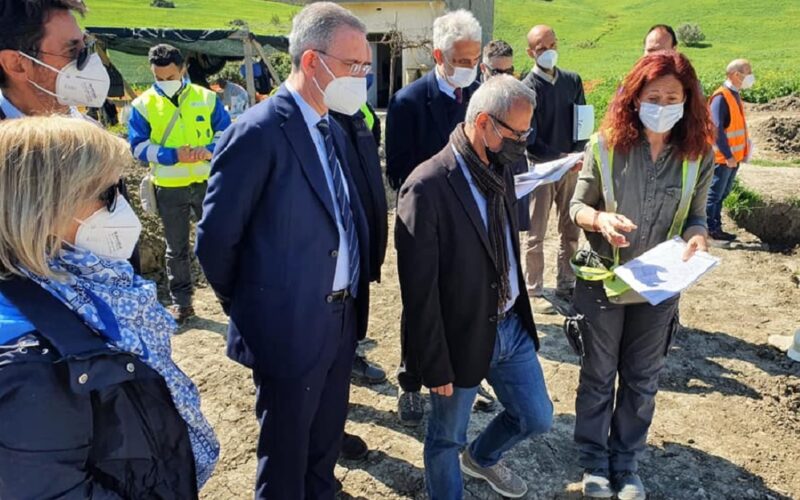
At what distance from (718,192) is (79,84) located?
267 inches

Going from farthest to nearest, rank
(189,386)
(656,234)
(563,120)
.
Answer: (563,120), (656,234), (189,386)

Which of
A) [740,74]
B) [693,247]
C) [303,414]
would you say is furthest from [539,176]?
[740,74]

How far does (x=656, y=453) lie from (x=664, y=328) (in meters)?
0.96

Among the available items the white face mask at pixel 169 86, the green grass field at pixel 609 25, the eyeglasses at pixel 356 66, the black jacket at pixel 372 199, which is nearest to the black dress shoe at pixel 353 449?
the black jacket at pixel 372 199

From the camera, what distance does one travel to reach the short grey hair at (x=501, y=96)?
2.22 metres

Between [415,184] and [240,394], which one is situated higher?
[415,184]

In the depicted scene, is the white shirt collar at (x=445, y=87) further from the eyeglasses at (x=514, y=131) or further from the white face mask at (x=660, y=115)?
the eyeglasses at (x=514, y=131)

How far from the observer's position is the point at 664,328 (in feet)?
9.09

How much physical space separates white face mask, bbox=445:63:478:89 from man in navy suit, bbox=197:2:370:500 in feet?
4.24

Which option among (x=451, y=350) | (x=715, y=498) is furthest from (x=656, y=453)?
(x=451, y=350)

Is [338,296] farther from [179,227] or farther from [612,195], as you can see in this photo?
[179,227]

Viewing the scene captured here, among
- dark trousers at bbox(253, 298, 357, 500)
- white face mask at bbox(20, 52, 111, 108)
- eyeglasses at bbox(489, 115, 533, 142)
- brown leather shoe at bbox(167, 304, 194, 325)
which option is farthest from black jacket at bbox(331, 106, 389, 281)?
brown leather shoe at bbox(167, 304, 194, 325)

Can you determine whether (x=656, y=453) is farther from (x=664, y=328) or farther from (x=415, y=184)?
(x=415, y=184)

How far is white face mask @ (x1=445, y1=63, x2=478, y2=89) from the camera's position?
348cm
